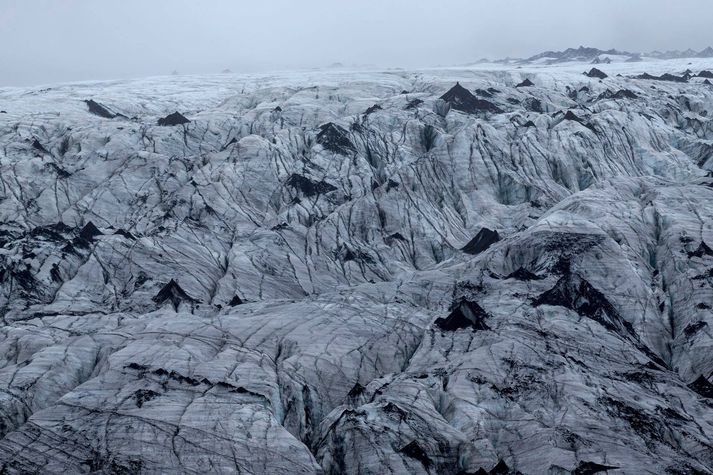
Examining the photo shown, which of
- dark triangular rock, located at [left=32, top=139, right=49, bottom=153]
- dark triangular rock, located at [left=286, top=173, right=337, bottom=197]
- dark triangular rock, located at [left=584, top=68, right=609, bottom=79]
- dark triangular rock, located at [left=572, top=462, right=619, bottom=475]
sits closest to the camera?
dark triangular rock, located at [left=572, top=462, right=619, bottom=475]

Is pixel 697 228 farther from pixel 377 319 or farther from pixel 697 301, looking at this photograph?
pixel 377 319

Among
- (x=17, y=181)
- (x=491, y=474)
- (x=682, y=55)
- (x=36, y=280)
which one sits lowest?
(x=491, y=474)

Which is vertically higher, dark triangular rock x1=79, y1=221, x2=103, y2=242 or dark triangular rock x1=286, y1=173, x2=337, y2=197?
dark triangular rock x1=286, y1=173, x2=337, y2=197

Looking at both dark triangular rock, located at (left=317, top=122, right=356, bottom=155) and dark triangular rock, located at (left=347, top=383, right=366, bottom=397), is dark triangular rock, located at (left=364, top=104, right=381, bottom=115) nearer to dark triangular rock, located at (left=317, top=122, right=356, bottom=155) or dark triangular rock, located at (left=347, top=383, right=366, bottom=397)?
dark triangular rock, located at (left=317, top=122, right=356, bottom=155)

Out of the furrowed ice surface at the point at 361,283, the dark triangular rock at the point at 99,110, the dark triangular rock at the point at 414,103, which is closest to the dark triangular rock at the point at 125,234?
the furrowed ice surface at the point at 361,283

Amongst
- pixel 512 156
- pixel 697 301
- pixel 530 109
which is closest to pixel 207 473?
pixel 697 301

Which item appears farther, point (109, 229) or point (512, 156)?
point (512, 156)

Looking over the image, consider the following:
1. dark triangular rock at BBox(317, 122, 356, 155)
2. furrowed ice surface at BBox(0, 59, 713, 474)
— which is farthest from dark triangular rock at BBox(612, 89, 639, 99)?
dark triangular rock at BBox(317, 122, 356, 155)
